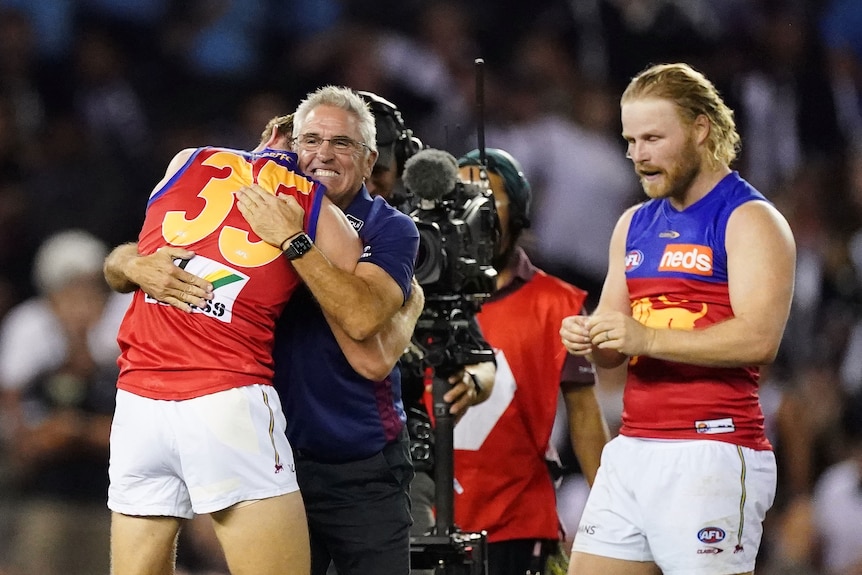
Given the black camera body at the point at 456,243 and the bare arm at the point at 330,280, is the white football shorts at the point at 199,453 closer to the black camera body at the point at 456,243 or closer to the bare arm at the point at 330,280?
the bare arm at the point at 330,280

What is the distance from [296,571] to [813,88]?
526cm

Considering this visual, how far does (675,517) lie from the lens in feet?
9.89

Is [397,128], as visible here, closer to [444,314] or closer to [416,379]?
[444,314]

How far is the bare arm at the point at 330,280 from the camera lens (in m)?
2.86

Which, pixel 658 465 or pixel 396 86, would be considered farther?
pixel 396 86

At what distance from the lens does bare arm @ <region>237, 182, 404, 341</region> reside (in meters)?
2.86

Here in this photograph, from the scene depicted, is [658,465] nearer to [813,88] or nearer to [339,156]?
[339,156]

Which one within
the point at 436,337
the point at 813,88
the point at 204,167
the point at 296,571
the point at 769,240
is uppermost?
the point at 813,88

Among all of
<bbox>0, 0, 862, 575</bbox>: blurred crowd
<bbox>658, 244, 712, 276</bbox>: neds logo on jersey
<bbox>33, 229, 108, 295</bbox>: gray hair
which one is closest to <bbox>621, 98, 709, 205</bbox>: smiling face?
<bbox>658, 244, 712, 276</bbox>: neds logo on jersey

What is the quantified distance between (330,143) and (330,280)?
18.5 inches

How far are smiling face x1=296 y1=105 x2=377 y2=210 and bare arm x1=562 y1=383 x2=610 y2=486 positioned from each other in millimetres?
1221

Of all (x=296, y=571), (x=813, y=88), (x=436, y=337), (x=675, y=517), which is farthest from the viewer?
(x=813, y=88)

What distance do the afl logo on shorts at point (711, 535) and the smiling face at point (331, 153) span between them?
4.00 ft

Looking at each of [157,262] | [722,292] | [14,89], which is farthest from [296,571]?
[14,89]
